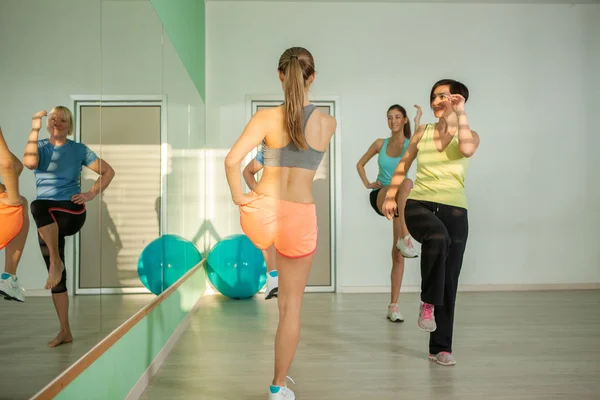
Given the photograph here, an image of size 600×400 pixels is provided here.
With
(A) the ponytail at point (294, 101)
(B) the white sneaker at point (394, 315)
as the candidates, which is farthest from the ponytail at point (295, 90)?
(B) the white sneaker at point (394, 315)

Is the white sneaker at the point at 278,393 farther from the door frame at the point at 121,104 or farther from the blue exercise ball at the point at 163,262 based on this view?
the blue exercise ball at the point at 163,262

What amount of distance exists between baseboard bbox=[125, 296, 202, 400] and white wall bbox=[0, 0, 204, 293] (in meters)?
0.79

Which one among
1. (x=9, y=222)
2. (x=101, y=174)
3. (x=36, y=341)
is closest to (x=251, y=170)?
(x=101, y=174)

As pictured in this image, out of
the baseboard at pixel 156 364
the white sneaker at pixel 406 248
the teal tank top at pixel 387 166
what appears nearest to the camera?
the baseboard at pixel 156 364

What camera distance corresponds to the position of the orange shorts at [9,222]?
4.18 feet

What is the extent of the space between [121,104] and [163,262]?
1192 mm

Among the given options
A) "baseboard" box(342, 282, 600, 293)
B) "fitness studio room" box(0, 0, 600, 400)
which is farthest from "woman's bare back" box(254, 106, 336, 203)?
"baseboard" box(342, 282, 600, 293)

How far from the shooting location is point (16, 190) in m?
1.31

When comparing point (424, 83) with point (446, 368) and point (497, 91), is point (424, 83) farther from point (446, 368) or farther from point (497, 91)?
point (446, 368)

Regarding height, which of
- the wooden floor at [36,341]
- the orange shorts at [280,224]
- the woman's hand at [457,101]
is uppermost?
the woman's hand at [457,101]

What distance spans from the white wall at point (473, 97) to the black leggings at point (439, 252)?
116 inches

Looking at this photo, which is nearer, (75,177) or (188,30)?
(75,177)

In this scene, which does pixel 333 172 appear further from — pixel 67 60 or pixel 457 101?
pixel 67 60

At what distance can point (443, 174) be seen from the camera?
10.2 ft
